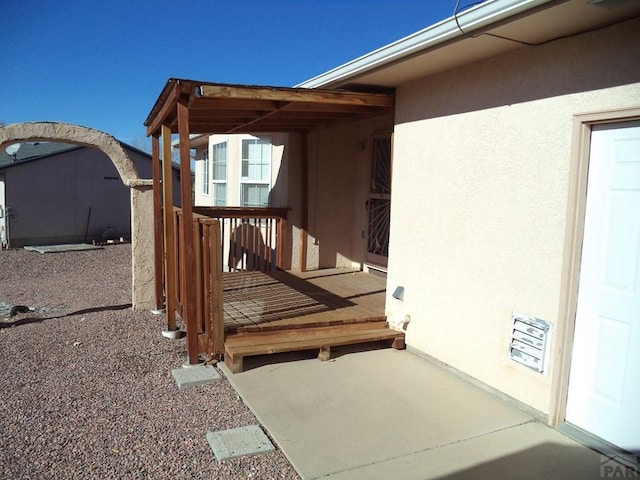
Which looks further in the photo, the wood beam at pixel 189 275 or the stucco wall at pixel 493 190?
the wood beam at pixel 189 275

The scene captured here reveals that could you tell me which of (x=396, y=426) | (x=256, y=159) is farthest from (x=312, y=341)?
(x=256, y=159)

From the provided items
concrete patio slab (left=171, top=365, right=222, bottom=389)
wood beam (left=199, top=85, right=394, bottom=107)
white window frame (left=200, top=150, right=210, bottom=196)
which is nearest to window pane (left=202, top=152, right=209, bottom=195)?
white window frame (left=200, top=150, right=210, bottom=196)

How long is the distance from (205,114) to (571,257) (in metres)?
4.03

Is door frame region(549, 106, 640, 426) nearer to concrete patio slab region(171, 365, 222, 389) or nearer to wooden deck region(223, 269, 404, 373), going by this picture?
wooden deck region(223, 269, 404, 373)

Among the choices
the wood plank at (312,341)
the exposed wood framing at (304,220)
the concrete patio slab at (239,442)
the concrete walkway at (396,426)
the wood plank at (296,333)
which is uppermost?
the exposed wood framing at (304,220)

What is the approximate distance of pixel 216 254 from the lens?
439cm

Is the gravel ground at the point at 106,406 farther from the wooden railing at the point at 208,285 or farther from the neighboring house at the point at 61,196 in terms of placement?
the neighboring house at the point at 61,196

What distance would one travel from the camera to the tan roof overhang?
166 inches

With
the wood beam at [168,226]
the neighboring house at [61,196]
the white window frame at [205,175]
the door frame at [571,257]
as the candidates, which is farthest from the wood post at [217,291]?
the neighboring house at [61,196]

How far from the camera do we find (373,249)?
765 centimetres

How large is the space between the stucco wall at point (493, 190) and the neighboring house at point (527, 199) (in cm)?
1

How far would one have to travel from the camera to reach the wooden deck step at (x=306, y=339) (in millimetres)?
4441

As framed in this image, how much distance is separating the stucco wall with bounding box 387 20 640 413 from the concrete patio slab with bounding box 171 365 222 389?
6.50ft

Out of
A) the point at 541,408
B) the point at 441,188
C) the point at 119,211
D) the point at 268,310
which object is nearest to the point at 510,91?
the point at 441,188
